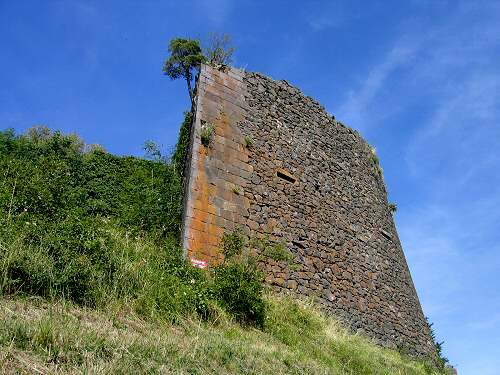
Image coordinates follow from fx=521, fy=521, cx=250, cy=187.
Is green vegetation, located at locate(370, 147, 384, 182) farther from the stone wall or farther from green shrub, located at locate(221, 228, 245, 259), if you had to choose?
green shrub, located at locate(221, 228, 245, 259)

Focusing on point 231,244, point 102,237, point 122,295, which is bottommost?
point 122,295

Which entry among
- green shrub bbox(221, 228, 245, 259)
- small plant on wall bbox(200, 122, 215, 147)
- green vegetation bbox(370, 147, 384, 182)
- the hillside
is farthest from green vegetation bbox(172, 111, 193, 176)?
green vegetation bbox(370, 147, 384, 182)

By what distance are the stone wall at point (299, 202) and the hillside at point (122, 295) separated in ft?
2.37

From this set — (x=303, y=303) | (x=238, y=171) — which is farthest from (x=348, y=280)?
(x=238, y=171)

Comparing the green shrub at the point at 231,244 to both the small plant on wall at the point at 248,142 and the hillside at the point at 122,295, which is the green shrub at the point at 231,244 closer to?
the hillside at the point at 122,295

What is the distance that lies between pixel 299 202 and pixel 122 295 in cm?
574

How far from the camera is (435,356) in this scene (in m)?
12.8

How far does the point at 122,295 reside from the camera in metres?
5.63

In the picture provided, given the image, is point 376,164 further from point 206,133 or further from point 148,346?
point 148,346

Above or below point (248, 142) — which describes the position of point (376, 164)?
above

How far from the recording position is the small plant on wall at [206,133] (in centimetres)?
966

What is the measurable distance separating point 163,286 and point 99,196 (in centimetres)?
394

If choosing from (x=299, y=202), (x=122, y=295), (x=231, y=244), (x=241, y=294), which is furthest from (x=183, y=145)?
(x=122, y=295)

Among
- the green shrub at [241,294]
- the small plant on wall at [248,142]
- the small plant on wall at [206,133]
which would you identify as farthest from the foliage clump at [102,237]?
the small plant on wall at [248,142]
